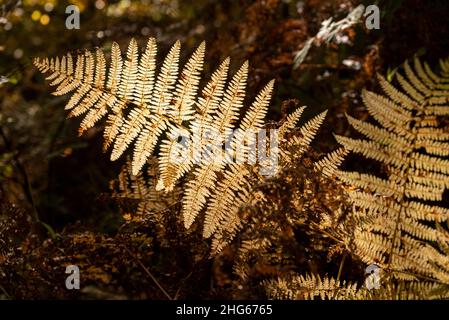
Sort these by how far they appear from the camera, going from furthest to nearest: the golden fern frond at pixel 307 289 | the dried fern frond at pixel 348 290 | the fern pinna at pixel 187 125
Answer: the fern pinna at pixel 187 125
the golden fern frond at pixel 307 289
the dried fern frond at pixel 348 290

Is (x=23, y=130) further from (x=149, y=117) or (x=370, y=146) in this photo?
(x=370, y=146)

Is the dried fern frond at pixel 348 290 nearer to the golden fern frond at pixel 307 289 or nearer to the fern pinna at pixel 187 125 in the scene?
the golden fern frond at pixel 307 289

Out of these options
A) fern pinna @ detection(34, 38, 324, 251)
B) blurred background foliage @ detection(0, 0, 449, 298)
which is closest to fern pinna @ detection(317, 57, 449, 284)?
fern pinna @ detection(34, 38, 324, 251)

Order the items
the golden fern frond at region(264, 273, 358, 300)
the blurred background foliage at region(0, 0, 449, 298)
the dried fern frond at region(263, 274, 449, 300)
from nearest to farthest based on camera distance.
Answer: the dried fern frond at region(263, 274, 449, 300) < the golden fern frond at region(264, 273, 358, 300) < the blurred background foliage at region(0, 0, 449, 298)

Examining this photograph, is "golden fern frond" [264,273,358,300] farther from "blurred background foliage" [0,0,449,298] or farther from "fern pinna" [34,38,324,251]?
"blurred background foliage" [0,0,449,298]

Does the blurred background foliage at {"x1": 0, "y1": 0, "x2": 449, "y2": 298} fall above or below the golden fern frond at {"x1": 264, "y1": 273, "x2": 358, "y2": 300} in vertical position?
above

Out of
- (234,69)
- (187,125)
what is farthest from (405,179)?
(234,69)

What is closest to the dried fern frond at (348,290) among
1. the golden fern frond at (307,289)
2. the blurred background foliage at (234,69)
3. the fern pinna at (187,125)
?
the golden fern frond at (307,289)
